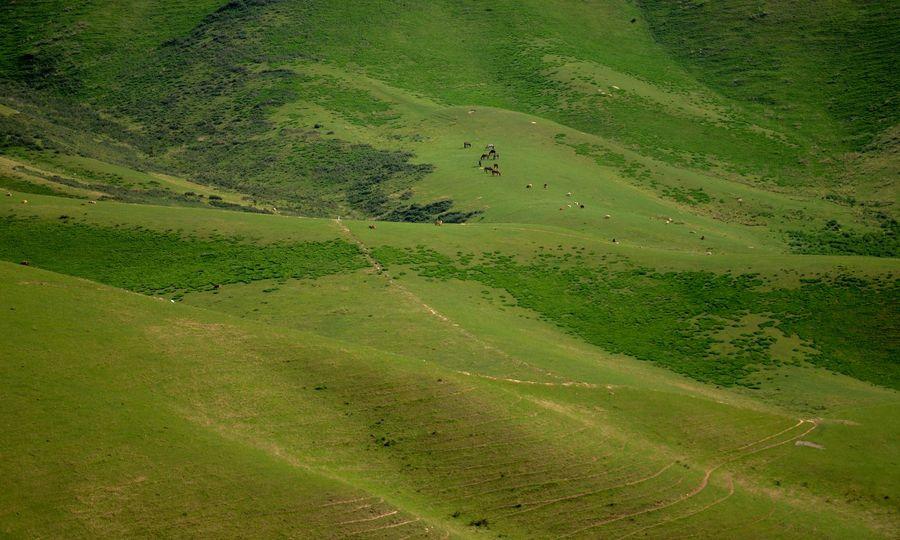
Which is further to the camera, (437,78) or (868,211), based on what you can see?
(437,78)

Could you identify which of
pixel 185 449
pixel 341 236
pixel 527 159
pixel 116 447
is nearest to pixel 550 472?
pixel 185 449

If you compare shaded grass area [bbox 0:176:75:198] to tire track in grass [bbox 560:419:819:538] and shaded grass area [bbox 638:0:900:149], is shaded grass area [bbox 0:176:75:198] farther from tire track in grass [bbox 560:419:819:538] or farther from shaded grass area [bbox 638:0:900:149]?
shaded grass area [bbox 638:0:900:149]

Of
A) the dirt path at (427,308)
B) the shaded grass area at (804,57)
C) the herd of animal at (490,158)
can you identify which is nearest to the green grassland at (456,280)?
the dirt path at (427,308)

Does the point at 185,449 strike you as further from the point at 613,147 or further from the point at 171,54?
the point at 171,54

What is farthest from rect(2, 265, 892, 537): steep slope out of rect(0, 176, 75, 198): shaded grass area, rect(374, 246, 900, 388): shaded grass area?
rect(0, 176, 75, 198): shaded grass area

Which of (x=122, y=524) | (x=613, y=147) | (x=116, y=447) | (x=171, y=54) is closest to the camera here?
(x=122, y=524)

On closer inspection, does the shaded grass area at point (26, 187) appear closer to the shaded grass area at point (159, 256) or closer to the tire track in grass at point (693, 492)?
the shaded grass area at point (159, 256)

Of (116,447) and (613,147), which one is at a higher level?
(613,147)
